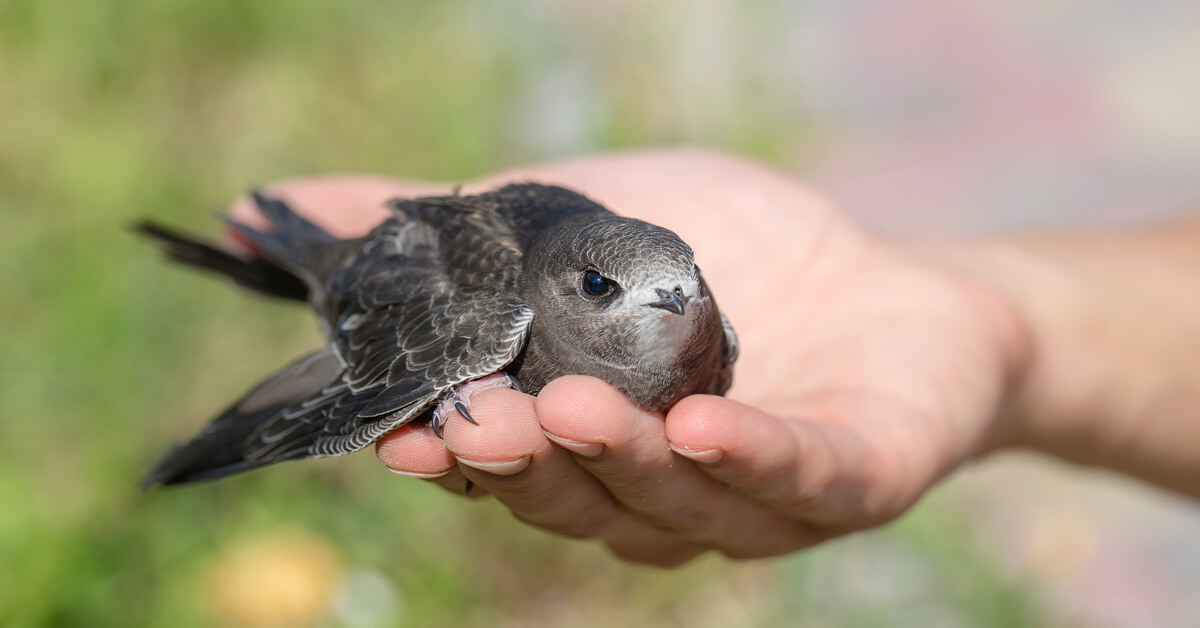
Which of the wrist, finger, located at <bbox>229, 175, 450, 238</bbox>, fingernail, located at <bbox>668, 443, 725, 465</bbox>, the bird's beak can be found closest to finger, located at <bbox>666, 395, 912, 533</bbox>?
fingernail, located at <bbox>668, 443, 725, 465</bbox>

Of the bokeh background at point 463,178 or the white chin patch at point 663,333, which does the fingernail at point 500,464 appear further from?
the bokeh background at point 463,178

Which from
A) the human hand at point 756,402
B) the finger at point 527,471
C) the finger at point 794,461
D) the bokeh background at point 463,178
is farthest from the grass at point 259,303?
the finger at point 794,461

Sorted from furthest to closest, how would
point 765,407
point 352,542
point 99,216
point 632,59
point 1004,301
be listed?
1. point 632,59
2. point 99,216
3. point 352,542
4. point 1004,301
5. point 765,407

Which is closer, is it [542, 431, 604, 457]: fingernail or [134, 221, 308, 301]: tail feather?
[542, 431, 604, 457]: fingernail

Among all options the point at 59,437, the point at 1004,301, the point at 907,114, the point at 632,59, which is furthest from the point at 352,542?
the point at 907,114

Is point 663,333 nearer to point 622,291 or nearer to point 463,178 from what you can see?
point 622,291

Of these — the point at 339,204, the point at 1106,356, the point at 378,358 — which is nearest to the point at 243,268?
the point at 339,204

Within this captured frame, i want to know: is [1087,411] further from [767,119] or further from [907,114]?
[907,114]

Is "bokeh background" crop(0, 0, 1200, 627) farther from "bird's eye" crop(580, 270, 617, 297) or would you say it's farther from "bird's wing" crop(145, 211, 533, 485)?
"bird's eye" crop(580, 270, 617, 297)
